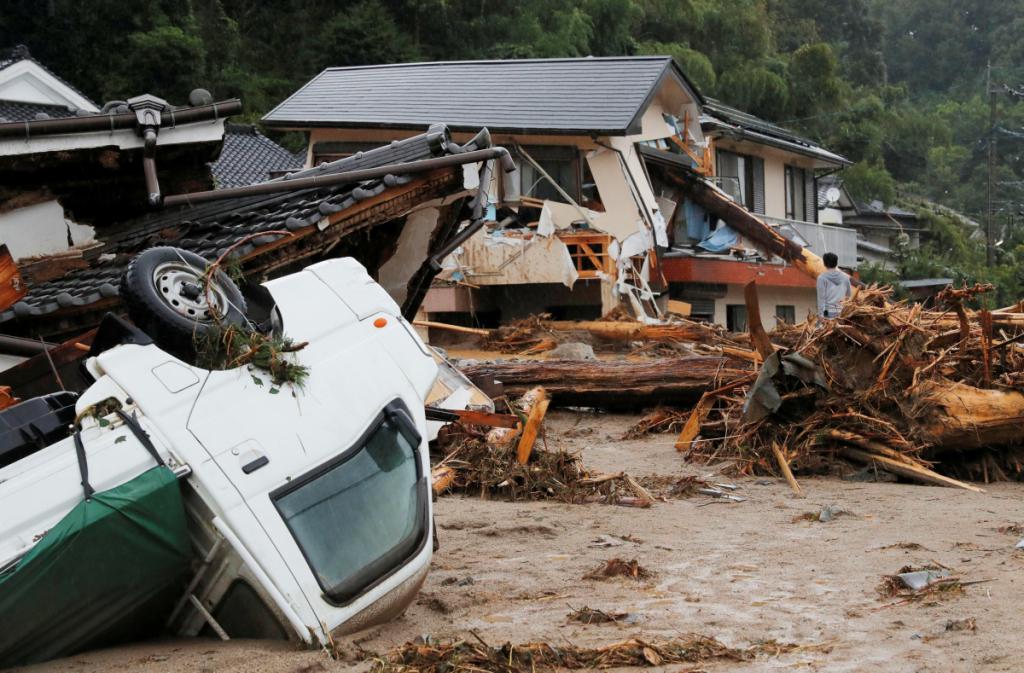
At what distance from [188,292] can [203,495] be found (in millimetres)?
1375

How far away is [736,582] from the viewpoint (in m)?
6.67

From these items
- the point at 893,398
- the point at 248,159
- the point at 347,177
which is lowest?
the point at 893,398

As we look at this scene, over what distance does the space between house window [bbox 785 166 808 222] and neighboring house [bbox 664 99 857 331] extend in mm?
29

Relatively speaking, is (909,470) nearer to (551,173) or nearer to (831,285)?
(831,285)

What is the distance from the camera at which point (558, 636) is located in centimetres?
553

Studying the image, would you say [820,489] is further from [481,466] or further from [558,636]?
[558,636]

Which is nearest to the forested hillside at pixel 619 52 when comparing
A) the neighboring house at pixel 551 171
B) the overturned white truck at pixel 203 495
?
the neighboring house at pixel 551 171

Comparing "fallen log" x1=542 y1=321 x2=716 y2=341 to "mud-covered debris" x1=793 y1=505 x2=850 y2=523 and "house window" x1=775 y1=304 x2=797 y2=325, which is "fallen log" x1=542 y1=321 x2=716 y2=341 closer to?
"mud-covered debris" x1=793 y1=505 x2=850 y2=523

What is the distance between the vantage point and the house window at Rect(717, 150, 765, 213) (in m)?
31.7

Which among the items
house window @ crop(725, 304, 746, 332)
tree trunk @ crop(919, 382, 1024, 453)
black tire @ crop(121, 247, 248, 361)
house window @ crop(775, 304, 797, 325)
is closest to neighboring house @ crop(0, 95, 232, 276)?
black tire @ crop(121, 247, 248, 361)

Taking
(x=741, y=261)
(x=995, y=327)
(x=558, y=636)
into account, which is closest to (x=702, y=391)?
(x=995, y=327)

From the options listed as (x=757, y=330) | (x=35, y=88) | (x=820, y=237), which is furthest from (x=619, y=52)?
(x=757, y=330)

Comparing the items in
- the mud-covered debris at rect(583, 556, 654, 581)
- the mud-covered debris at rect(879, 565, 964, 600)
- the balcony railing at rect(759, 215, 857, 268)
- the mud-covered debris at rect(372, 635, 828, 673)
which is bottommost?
the balcony railing at rect(759, 215, 857, 268)

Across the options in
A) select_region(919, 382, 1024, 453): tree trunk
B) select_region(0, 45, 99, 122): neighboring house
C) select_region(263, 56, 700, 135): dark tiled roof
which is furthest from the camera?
select_region(0, 45, 99, 122): neighboring house
